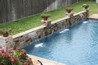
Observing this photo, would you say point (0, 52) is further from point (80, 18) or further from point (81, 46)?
point (80, 18)

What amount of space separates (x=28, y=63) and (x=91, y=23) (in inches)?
525

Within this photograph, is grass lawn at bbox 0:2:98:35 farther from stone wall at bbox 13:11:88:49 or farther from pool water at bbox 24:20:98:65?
pool water at bbox 24:20:98:65

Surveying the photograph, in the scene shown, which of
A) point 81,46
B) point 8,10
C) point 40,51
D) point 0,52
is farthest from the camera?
point 8,10

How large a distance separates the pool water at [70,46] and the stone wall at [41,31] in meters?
0.30

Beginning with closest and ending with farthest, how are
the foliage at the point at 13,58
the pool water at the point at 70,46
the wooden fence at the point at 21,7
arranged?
the foliage at the point at 13,58, the pool water at the point at 70,46, the wooden fence at the point at 21,7

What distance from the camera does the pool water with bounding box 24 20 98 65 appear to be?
44.2ft

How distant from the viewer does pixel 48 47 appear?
15.3m

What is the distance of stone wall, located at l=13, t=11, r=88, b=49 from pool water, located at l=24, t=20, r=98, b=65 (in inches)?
11.7

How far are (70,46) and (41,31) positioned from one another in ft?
7.47

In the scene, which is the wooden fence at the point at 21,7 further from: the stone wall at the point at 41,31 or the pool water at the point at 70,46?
the pool water at the point at 70,46

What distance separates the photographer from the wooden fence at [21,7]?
18234 millimetres

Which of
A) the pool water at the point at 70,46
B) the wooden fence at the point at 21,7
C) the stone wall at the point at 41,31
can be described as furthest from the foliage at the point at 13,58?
the wooden fence at the point at 21,7

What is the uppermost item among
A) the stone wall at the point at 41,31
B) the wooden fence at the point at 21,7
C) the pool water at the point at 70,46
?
the wooden fence at the point at 21,7

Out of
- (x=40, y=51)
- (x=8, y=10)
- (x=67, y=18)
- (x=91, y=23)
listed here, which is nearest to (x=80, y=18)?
(x=91, y=23)
